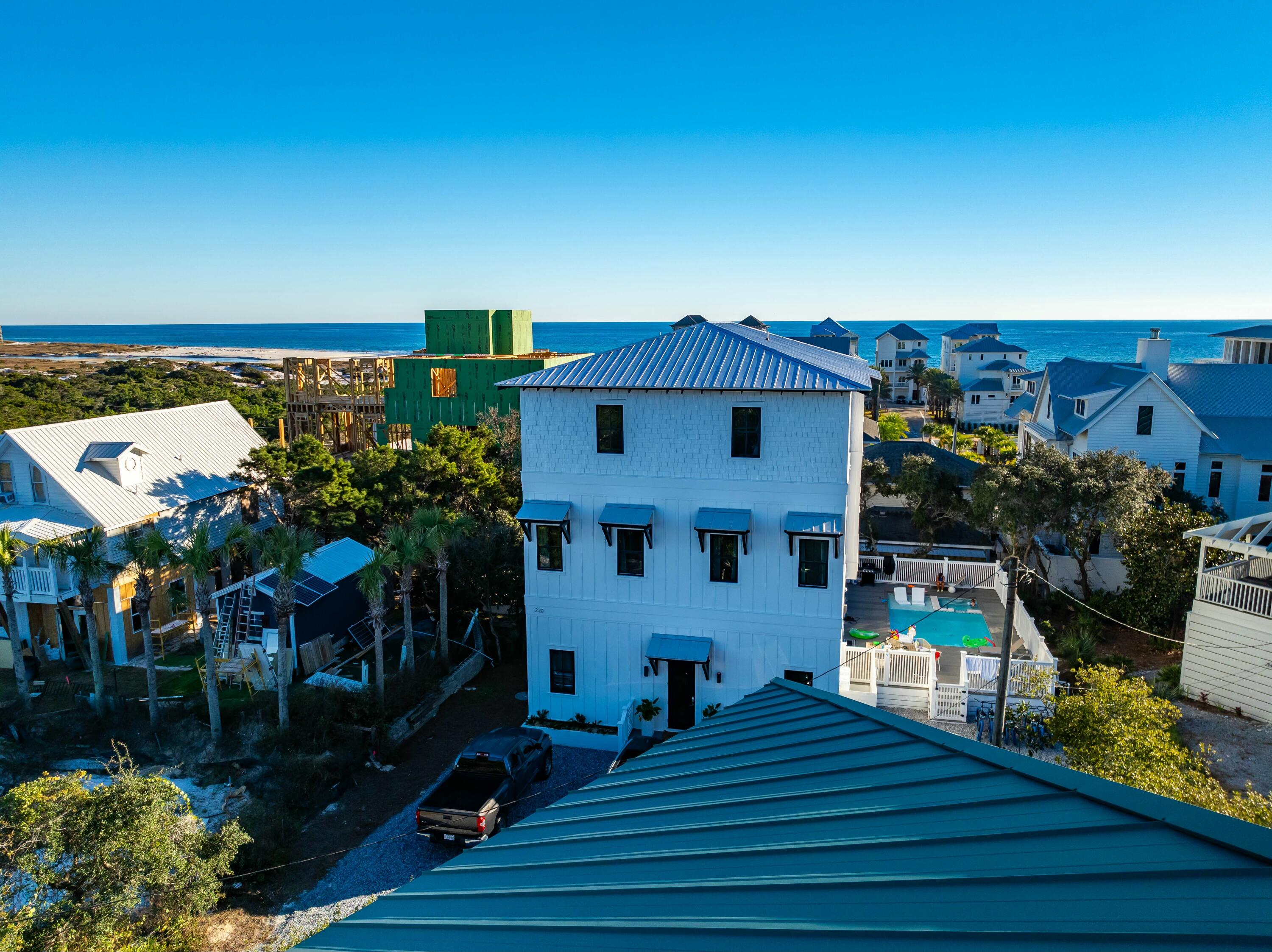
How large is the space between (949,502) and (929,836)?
26.6 m

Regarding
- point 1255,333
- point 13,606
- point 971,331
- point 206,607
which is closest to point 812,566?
point 206,607

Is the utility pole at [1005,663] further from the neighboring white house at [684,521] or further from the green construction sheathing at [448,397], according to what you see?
the green construction sheathing at [448,397]

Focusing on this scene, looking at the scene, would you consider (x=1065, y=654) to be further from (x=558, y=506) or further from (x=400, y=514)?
(x=400, y=514)

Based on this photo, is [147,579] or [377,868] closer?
[377,868]

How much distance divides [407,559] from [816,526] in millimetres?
9457

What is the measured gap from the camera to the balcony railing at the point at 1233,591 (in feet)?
61.4

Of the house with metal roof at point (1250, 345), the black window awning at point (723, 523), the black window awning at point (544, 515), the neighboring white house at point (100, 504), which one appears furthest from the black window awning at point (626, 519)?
the house with metal roof at point (1250, 345)

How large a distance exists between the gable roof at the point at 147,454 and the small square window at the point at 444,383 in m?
12.5

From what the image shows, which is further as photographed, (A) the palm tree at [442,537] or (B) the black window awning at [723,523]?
(A) the palm tree at [442,537]

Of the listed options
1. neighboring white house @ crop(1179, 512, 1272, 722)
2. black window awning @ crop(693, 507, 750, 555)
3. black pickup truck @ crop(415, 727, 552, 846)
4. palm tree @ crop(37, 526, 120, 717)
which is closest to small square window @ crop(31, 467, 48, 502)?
palm tree @ crop(37, 526, 120, 717)

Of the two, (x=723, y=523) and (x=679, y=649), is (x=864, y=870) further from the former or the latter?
(x=679, y=649)

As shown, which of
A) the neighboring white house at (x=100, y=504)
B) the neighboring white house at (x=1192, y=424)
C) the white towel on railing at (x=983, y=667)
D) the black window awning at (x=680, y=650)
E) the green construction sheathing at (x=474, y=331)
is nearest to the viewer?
the black window awning at (x=680, y=650)

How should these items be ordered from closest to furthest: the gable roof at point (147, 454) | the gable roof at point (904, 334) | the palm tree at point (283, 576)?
the palm tree at point (283, 576) → the gable roof at point (147, 454) → the gable roof at point (904, 334)

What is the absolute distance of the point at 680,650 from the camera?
57.9ft
